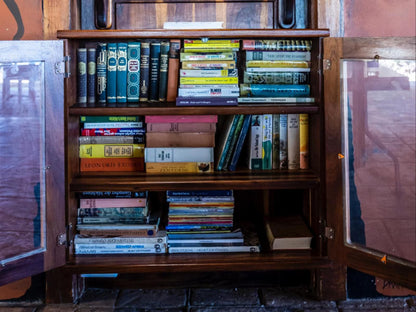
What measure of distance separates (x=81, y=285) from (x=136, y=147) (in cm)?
66

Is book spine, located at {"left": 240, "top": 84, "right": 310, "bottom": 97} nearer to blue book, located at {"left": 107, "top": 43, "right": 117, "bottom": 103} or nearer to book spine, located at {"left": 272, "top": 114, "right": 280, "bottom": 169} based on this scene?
book spine, located at {"left": 272, "top": 114, "right": 280, "bottom": 169}

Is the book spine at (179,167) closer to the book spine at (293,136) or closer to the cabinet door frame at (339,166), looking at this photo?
the book spine at (293,136)

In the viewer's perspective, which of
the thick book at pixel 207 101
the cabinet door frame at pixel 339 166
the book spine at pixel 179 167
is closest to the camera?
the cabinet door frame at pixel 339 166

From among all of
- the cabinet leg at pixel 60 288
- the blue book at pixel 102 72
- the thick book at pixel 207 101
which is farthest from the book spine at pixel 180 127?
the cabinet leg at pixel 60 288

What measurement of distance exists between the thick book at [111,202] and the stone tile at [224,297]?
0.47 metres

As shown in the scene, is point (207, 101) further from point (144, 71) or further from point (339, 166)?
point (339, 166)

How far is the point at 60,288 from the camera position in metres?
1.98

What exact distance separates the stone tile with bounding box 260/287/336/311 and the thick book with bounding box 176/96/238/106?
2.75ft

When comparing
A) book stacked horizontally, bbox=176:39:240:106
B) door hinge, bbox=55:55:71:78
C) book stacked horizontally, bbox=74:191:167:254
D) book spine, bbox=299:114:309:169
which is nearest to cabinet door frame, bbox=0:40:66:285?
door hinge, bbox=55:55:71:78

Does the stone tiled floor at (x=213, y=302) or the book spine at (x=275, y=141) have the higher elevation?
the book spine at (x=275, y=141)

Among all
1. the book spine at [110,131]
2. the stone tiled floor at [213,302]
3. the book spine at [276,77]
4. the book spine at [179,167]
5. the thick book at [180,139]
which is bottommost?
the stone tiled floor at [213,302]

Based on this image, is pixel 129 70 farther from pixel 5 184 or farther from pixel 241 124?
Answer: pixel 5 184

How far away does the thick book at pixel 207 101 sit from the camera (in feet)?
5.91

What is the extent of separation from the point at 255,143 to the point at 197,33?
1.66ft
